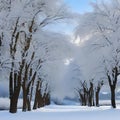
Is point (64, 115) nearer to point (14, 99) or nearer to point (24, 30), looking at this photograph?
point (14, 99)

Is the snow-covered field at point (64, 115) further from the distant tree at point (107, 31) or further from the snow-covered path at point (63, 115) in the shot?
the distant tree at point (107, 31)

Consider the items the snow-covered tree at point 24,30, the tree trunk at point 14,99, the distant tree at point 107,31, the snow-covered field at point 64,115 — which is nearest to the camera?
the snow-covered field at point 64,115

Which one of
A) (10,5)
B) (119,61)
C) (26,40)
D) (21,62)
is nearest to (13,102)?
(21,62)

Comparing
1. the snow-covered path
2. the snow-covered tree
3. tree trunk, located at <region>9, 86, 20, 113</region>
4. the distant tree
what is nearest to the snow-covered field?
the snow-covered path

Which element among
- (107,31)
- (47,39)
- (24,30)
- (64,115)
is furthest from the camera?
(107,31)

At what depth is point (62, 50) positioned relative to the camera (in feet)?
102

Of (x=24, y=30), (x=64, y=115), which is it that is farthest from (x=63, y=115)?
(x=24, y=30)

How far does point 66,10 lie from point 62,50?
176 inches

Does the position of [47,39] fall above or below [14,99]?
above

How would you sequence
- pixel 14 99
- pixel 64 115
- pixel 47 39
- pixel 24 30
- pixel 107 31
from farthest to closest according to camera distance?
pixel 107 31
pixel 47 39
pixel 14 99
pixel 24 30
pixel 64 115

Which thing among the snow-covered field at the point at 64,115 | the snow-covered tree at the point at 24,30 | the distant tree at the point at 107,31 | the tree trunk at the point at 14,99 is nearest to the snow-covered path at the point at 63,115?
the snow-covered field at the point at 64,115

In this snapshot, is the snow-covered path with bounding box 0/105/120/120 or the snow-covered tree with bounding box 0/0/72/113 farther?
the snow-covered tree with bounding box 0/0/72/113

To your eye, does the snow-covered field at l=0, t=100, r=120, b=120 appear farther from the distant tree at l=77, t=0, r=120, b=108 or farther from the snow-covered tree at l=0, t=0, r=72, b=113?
the distant tree at l=77, t=0, r=120, b=108

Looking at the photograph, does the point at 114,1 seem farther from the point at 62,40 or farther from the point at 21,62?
the point at 21,62
